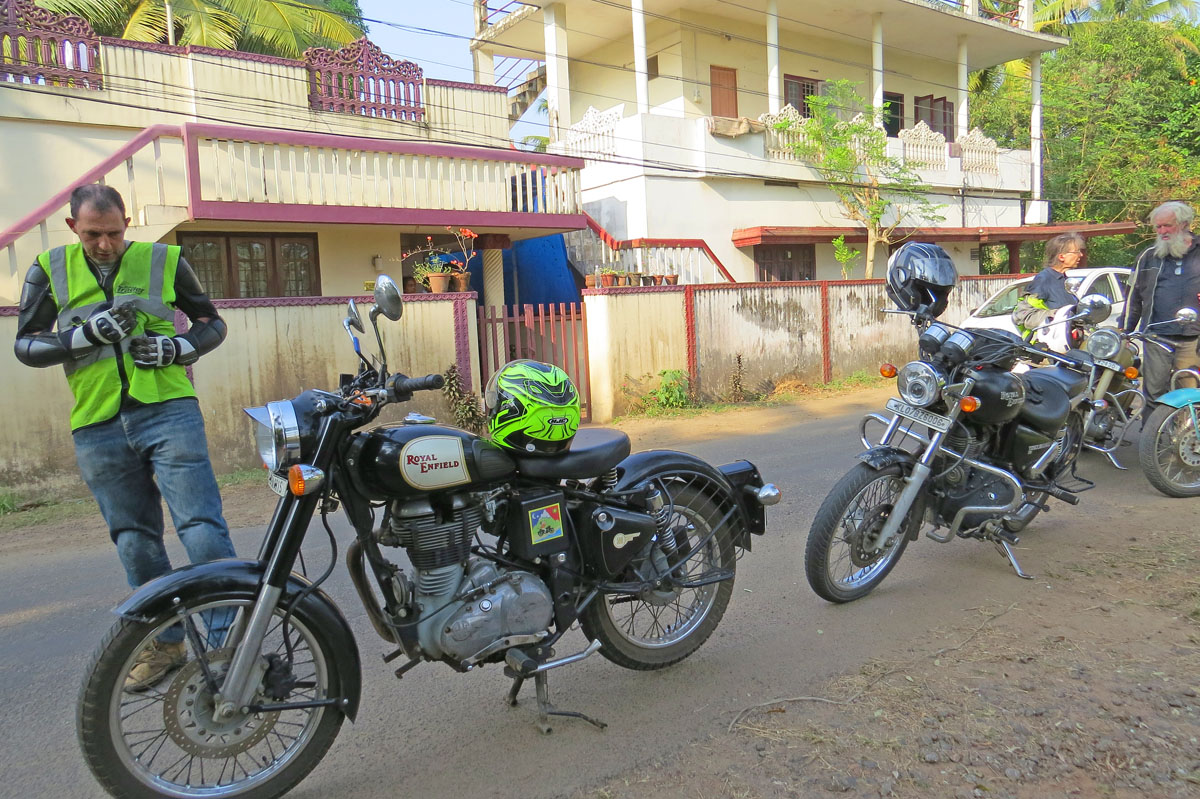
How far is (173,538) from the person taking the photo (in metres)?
5.81

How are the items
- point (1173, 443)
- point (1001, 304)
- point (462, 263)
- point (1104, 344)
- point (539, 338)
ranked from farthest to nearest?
1. point (1001, 304)
2. point (462, 263)
3. point (539, 338)
4. point (1173, 443)
5. point (1104, 344)

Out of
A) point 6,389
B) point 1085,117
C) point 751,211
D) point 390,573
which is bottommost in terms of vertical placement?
point 390,573

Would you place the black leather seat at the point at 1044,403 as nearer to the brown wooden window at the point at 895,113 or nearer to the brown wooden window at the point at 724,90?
the brown wooden window at the point at 724,90

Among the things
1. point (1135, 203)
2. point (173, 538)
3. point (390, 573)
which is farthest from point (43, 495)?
point (1135, 203)

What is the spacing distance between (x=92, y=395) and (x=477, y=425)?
21.5 ft

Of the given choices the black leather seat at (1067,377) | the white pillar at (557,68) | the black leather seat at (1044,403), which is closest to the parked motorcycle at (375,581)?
the black leather seat at (1044,403)

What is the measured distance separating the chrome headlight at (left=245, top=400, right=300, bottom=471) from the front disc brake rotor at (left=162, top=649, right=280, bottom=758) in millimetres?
581

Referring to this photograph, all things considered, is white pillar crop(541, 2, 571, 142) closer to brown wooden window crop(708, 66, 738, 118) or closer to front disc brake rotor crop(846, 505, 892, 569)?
brown wooden window crop(708, 66, 738, 118)

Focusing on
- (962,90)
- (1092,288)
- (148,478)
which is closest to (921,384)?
(148,478)

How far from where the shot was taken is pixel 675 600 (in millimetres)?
3477

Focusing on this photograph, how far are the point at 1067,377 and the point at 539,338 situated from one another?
6650mm

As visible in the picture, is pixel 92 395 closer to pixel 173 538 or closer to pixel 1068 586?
pixel 173 538

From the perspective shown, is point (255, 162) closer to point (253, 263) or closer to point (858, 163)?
point (253, 263)

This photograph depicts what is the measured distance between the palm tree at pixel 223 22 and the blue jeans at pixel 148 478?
1698cm
